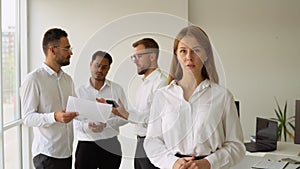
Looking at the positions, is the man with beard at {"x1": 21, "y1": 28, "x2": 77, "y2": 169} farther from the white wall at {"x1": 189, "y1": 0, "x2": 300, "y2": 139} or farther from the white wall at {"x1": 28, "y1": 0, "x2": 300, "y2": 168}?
the white wall at {"x1": 189, "y1": 0, "x2": 300, "y2": 139}

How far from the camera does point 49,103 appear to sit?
112 inches

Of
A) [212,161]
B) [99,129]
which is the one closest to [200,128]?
[212,161]

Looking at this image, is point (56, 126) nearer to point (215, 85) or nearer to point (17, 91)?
point (215, 85)

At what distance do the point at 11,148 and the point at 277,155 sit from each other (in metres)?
2.88

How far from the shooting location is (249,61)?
4738 millimetres

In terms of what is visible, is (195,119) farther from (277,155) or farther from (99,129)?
(277,155)

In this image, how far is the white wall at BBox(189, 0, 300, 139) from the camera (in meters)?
4.61

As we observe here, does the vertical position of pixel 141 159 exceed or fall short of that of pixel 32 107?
it falls short

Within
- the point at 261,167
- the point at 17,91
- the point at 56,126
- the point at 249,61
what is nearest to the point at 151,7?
the point at 249,61

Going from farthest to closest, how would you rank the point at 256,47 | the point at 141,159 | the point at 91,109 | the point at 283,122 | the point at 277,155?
the point at 256,47
the point at 283,122
the point at 277,155
the point at 141,159
the point at 91,109

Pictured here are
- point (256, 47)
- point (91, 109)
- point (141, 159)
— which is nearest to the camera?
point (91, 109)

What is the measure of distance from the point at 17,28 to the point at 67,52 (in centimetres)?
190

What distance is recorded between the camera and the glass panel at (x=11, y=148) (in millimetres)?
4237

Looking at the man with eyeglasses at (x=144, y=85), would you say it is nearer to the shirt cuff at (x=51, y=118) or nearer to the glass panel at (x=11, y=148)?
the shirt cuff at (x=51, y=118)
